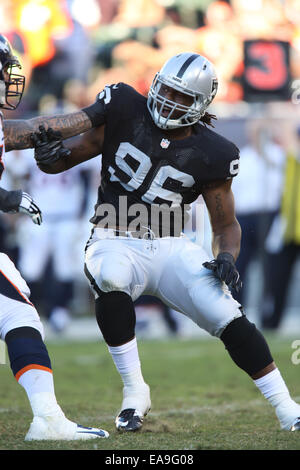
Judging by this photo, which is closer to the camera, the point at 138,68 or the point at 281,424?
the point at 281,424

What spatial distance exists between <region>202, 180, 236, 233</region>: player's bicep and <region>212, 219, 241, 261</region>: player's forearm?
0.04m

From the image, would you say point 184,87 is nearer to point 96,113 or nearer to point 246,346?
point 96,113

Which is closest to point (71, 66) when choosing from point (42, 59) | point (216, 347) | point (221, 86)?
point (42, 59)

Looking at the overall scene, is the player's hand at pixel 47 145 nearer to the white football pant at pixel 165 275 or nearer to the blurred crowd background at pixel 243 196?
the white football pant at pixel 165 275

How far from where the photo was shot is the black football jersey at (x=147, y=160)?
404cm

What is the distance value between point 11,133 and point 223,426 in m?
1.64

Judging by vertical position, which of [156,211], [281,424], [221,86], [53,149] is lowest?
[221,86]

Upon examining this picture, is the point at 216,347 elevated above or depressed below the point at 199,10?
below

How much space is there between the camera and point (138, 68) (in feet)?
33.8

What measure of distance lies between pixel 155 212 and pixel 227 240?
369 millimetres

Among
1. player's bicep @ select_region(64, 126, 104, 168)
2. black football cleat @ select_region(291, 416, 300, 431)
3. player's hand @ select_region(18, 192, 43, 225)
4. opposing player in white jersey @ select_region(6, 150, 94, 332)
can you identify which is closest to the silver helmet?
player's bicep @ select_region(64, 126, 104, 168)

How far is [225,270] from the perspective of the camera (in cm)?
384

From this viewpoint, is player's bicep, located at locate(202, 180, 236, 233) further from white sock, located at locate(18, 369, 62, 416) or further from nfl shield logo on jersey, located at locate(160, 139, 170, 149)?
white sock, located at locate(18, 369, 62, 416)
